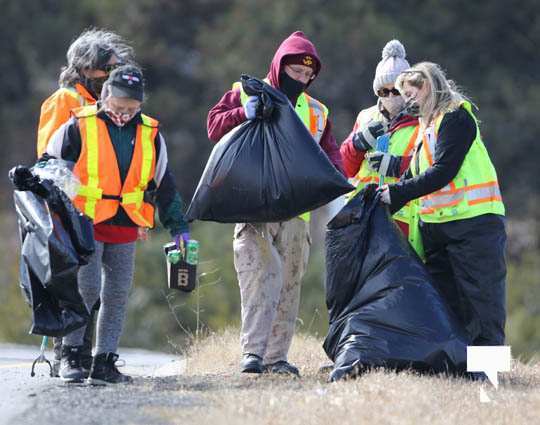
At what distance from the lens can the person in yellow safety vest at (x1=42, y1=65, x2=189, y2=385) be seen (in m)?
6.88

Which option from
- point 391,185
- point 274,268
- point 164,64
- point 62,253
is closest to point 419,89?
point 391,185

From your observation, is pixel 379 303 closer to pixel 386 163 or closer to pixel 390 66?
pixel 386 163

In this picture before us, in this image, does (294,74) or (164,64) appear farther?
(164,64)

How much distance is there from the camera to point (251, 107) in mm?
7043

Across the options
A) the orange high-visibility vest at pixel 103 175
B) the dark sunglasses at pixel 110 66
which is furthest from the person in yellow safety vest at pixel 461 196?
the dark sunglasses at pixel 110 66

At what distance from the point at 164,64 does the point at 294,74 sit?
17.0 meters

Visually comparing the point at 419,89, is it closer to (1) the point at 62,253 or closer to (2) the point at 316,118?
(2) the point at 316,118

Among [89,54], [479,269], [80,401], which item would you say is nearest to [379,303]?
[479,269]

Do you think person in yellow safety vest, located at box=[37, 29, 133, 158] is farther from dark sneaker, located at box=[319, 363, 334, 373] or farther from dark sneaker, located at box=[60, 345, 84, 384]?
dark sneaker, located at box=[319, 363, 334, 373]

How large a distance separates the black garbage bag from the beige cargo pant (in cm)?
91

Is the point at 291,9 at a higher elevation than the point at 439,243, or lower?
higher

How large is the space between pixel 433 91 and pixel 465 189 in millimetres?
510

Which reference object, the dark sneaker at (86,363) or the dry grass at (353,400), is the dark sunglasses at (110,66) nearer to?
the dark sneaker at (86,363)

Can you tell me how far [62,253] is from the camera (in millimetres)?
6457
